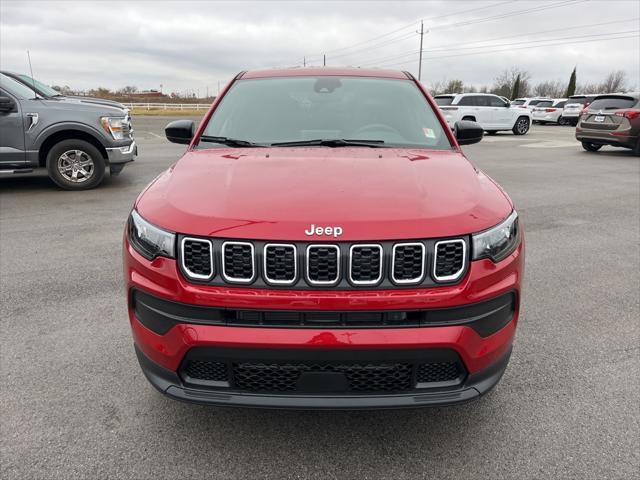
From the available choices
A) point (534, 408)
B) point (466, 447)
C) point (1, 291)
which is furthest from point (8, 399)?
point (534, 408)

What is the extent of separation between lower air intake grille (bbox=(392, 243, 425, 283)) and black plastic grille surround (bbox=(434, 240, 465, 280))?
0.22 feet

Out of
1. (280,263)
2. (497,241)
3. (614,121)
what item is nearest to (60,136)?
(280,263)

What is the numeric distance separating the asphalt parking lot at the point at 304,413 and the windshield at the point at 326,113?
1.51 metres

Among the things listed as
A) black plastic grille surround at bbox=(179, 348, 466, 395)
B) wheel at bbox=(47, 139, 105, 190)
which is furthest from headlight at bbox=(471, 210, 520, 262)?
wheel at bbox=(47, 139, 105, 190)

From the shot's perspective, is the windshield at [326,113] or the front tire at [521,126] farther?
the front tire at [521,126]

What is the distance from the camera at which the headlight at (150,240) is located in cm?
199

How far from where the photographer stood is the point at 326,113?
10.8 ft

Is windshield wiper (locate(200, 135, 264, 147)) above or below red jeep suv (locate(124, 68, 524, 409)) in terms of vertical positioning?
above

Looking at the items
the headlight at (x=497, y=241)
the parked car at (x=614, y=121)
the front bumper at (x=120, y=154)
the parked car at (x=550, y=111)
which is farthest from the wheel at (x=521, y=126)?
the headlight at (x=497, y=241)

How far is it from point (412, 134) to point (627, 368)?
6.30 ft

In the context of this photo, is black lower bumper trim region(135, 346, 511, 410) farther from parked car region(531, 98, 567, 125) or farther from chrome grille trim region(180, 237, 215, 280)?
parked car region(531, 98, 567, 125)

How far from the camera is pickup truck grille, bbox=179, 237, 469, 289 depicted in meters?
1.89

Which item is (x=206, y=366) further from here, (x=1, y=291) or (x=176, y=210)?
(x=1, y=291)

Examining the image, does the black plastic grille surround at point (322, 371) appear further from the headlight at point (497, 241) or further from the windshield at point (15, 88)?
the windshield at point (15, 88)
